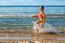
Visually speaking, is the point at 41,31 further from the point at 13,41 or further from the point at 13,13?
the point at 13,13

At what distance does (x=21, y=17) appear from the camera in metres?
37.5

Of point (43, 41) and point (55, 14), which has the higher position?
point (43, 41)

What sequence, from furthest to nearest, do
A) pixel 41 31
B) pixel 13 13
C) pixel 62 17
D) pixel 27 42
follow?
pixel 13 13 < pixel 62 17 < pixel 41 31 < pixel 27 42

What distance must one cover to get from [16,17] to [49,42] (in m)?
23.5

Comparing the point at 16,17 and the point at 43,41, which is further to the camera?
the point at 16,17

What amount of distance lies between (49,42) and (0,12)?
2796cm

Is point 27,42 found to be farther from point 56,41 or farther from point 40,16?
point 40,16

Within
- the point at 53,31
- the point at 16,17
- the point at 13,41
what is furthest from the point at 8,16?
the point at 13,41

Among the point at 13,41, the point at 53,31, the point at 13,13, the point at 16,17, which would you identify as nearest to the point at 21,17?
the point at 16,17

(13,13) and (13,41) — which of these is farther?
(13,13)

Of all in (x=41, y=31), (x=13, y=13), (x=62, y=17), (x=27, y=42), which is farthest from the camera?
(x=13, y=13)

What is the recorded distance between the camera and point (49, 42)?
14.3 meters

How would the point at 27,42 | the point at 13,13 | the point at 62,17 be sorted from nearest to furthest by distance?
1. the point at 27,42
2. the point at 62,17
3. the point at 13,13

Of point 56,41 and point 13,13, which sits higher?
point 56,41
